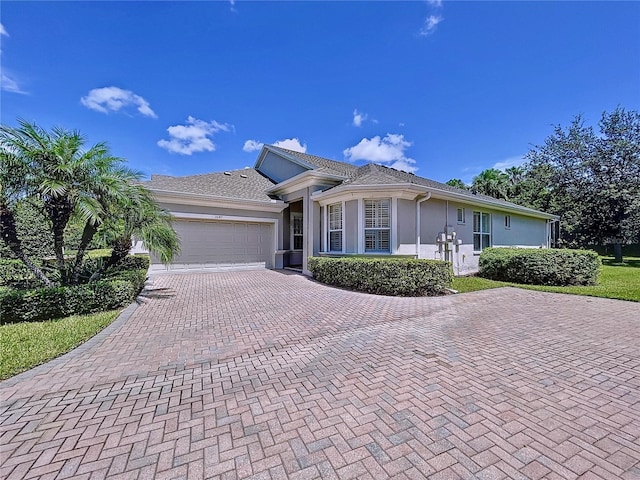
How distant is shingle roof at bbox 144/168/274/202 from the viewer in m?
→ 12.6

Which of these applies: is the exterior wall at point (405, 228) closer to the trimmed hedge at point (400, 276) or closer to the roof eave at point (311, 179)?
the trimmed hedge at point (400, 276)

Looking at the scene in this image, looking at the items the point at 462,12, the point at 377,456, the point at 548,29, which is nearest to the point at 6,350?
the point at 377,456

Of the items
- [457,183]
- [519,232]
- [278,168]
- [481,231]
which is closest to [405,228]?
[481,231]

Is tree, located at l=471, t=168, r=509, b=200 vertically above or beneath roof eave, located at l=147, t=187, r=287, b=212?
above

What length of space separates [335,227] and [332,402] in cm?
913

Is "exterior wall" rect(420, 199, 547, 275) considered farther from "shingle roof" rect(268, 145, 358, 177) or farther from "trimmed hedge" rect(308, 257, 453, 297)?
"shingle roof" rect(268, 145, 358, 177)

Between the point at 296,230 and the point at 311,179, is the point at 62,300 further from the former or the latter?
the point at 296,230

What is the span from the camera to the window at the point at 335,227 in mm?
11570

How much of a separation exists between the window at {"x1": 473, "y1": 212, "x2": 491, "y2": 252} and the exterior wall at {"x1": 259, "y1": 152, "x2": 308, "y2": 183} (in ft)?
29.1

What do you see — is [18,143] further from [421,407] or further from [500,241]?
[500,241]

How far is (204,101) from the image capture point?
15117 millimetres

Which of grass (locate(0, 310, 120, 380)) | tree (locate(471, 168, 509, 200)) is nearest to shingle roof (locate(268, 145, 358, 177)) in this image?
grass (locate(0, 310, 120, 380))

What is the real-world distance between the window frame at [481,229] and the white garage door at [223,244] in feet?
32.9

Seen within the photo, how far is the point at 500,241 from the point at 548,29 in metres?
9.38
